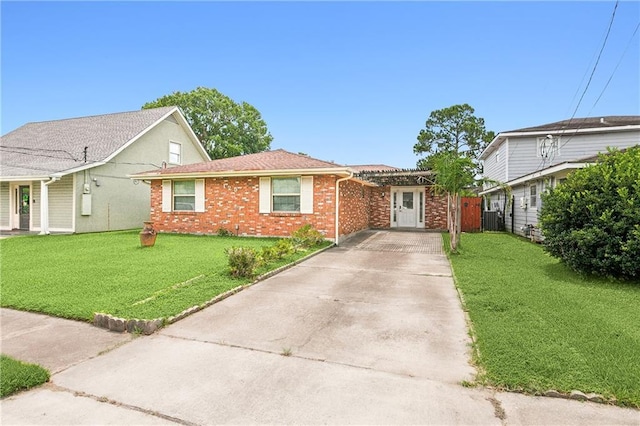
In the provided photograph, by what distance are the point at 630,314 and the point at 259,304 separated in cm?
521

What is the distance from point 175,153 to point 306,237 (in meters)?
13.7

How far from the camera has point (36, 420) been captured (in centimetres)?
249

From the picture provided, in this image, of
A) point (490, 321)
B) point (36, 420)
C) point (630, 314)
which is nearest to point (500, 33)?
point (630, 314)

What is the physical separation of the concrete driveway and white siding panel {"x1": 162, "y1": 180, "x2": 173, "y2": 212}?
11183mm

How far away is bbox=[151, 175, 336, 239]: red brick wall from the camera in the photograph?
1224 centimetres

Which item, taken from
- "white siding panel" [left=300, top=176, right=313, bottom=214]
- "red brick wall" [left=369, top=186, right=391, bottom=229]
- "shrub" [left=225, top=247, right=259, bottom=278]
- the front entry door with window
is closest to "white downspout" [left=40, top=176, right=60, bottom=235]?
the front entry door with window

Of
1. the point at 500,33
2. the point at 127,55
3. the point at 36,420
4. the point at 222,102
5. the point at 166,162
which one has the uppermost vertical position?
the point at 222,102

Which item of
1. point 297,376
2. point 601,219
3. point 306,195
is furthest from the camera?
point 306,195

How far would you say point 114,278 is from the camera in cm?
662

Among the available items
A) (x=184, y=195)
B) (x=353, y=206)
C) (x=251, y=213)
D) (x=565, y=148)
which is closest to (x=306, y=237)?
(x=251, y=213)

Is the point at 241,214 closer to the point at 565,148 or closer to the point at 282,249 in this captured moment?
the point at 282,249

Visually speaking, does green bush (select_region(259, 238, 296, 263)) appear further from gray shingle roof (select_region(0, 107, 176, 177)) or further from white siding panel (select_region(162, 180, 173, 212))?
gray shingle roof (select_region(0, 107, 176, 177))

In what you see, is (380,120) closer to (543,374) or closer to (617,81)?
(617,81)

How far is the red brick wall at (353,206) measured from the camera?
12.9m
